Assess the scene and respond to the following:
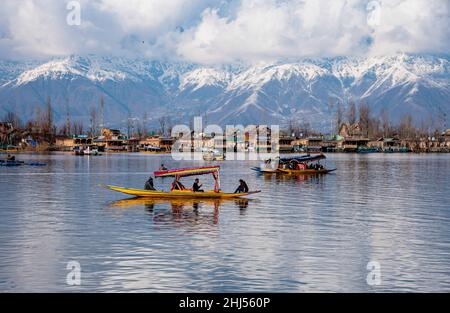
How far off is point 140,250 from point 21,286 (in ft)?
29.3

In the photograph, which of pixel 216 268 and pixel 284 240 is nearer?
pixel 216 268


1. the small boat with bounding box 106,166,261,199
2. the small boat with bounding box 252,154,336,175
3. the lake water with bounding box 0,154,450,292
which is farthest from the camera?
the small boat with bounding box 252,154,336,175

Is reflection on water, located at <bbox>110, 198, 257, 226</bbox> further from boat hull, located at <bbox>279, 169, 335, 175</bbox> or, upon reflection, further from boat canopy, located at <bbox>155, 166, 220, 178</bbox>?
boat hull, located at <bbox>279, 169, 335, 175</bbox>

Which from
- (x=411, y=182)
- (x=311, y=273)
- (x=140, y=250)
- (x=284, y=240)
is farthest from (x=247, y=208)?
(x=411, y=182)

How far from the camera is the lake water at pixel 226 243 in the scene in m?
31.7

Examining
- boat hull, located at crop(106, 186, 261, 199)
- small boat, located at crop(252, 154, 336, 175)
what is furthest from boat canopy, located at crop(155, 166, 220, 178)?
small boat, located at crop(252, 154, 336, 175)

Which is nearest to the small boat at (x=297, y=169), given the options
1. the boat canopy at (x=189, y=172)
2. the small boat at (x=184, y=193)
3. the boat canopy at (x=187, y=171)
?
the small boat at (x=184, y=193)

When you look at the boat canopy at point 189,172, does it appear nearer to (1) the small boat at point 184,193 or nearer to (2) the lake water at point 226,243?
(1) the small boat at point 184,193

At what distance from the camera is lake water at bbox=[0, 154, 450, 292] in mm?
31734

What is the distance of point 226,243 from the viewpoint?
40906 millimetres

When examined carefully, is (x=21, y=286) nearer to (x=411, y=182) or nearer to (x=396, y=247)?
(x=396, y=247)

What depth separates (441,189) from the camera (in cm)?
8362
